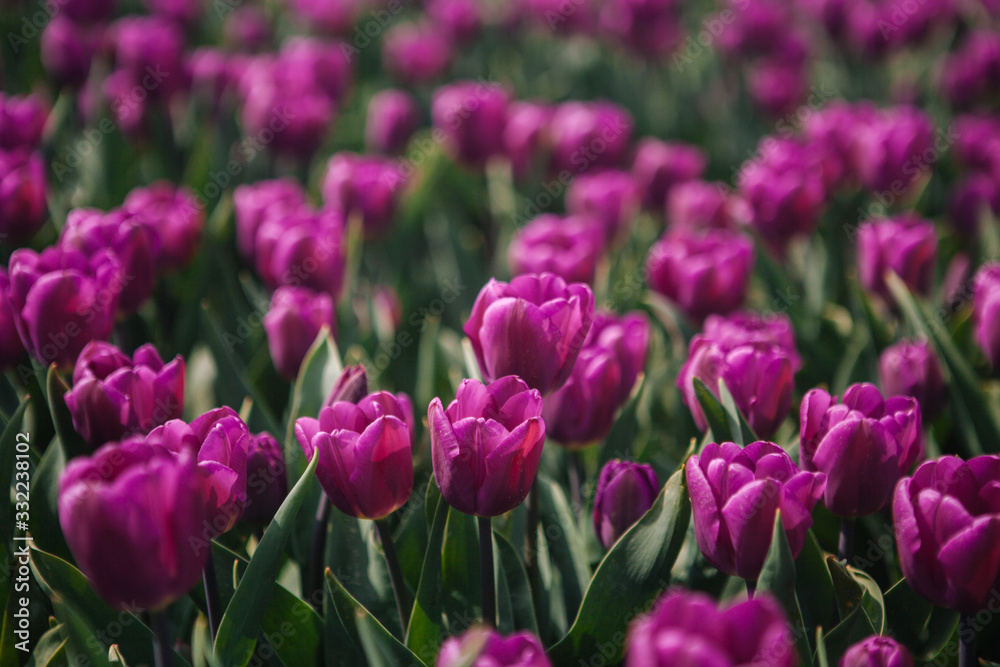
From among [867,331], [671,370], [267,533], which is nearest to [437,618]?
[267,533]

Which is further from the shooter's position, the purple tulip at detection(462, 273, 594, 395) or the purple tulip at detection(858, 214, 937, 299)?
the purple tulip at detection(858, 214, 937, 299)

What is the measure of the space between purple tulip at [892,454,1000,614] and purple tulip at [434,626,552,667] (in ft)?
1.38

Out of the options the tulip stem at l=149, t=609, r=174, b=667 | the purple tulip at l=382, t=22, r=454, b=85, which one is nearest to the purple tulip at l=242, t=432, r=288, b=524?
the tulip stem at l=149, t=609, r=174, b=667

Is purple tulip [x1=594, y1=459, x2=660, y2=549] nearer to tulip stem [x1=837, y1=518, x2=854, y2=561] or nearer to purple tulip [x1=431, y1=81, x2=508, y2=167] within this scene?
tulip stem [x1=837, y1=518, x2=854, y2=561]

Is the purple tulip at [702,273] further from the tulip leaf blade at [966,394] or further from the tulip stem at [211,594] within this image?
the tulip stem at [211,594]

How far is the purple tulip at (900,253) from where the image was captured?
1.55 meters

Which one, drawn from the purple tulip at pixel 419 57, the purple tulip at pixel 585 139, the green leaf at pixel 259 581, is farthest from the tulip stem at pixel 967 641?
the purple tulip at pixel 419 57

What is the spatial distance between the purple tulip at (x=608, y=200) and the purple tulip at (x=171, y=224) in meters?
0.87

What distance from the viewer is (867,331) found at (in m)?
1.47

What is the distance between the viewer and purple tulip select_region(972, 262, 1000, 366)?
1268 mm

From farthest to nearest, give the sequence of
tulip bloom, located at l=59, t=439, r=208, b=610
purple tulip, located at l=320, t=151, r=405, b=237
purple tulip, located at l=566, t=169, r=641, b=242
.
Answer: purple tulip, located at l=566, t=169, r=641, b=242 < purple tulip, located at l=320, t=151, r=405, b=237 < tulip bloom, located at l=59, t=439, r=208, b=610

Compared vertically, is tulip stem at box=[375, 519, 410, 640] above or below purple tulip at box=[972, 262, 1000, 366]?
below

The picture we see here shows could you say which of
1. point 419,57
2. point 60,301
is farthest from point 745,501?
point 419,57

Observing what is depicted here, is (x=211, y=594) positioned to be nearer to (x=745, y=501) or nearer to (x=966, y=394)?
(x=745, y=501)
